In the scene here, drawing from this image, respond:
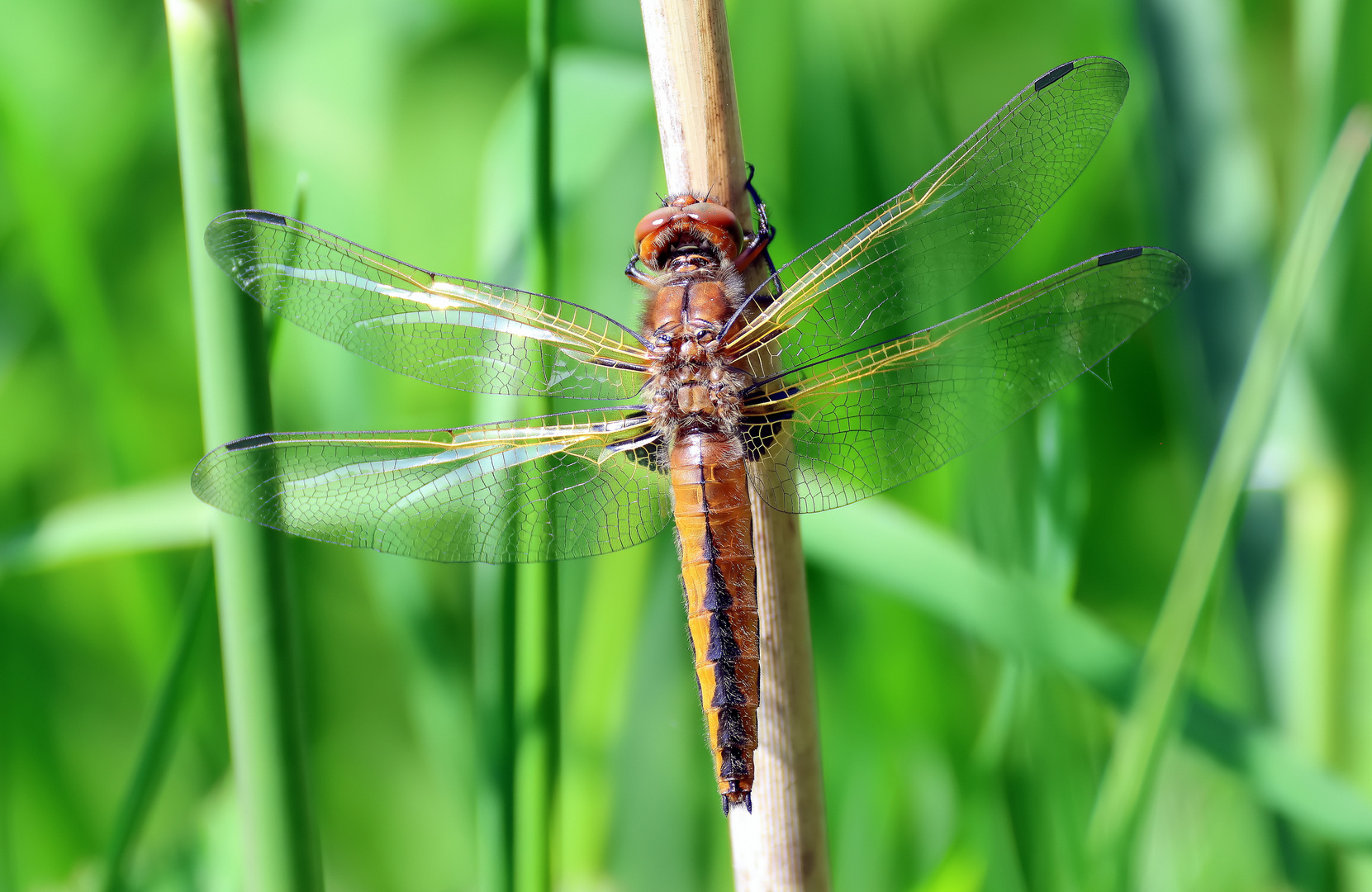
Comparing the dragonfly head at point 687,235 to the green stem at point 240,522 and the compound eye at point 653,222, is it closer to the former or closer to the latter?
the compound eye at point 653,222

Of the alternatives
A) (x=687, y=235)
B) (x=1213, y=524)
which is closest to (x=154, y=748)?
(x=687, y=235)

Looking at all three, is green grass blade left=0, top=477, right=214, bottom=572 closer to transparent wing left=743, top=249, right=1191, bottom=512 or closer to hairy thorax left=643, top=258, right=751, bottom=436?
hairy thorax left=643, top=258, right=751, bottom=436

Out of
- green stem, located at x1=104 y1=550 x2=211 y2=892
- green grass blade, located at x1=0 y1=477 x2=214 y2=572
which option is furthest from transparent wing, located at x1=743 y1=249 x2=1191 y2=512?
green grass blade, located at x1=0 y1=477 x2=214 y2=572

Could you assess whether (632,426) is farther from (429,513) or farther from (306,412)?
(306,412)

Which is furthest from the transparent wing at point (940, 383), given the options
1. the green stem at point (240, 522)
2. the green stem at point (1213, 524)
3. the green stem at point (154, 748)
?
the green stem at point (154, 748)

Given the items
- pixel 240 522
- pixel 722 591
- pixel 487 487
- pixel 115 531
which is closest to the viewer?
pixel 240 522

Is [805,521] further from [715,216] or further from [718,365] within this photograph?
[715,216]
